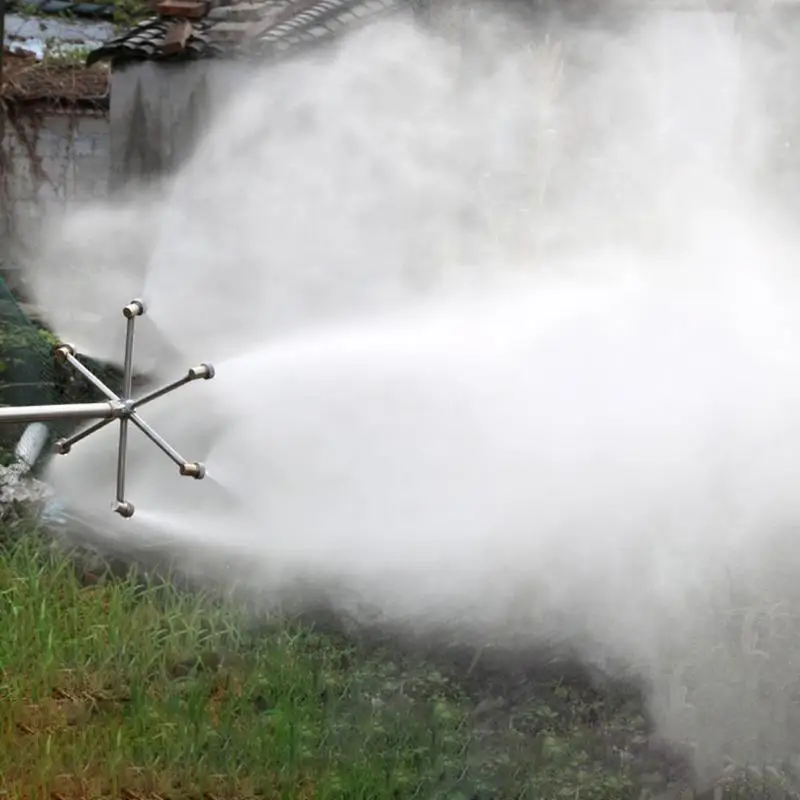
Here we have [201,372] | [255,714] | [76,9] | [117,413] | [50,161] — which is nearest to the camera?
[117,413]

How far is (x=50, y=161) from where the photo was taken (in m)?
10.3

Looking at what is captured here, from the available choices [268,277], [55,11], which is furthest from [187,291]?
[55,11]

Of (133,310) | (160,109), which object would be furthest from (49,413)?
(160,109)

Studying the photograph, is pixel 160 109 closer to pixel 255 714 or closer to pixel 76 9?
pixel 76 9

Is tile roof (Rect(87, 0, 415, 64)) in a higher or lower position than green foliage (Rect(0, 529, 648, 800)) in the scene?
higher

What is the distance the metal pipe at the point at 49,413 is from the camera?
2.78 meters

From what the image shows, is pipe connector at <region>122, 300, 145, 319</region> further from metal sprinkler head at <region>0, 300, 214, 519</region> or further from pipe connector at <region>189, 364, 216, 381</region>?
pipe connector at <region>189, 364, 216, 381</region>

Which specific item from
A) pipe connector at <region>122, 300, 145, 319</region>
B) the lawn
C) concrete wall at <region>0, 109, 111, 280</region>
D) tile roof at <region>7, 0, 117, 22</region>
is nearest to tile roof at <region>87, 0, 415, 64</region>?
concrete wall at <region>0, 109, 111, 280</region>

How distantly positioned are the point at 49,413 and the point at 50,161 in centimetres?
801

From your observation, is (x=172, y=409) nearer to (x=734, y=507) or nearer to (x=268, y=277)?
(x=268, y=277)

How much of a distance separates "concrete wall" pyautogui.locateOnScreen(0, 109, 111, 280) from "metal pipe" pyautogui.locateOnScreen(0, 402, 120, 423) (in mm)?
7266

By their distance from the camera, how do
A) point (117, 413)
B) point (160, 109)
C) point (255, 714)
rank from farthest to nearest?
1. point (160, 109)
2. point (255, 714)
3. point (117, 413)

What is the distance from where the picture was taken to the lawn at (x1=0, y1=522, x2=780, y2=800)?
10.9ft

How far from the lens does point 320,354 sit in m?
5.13
